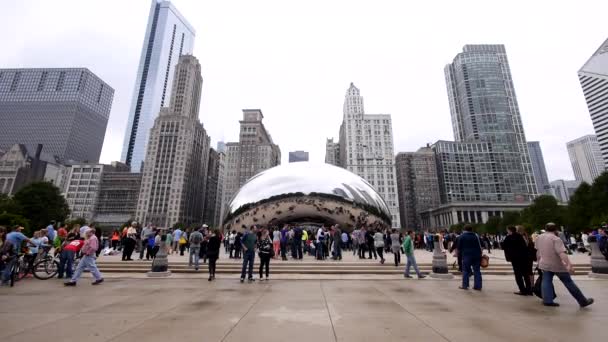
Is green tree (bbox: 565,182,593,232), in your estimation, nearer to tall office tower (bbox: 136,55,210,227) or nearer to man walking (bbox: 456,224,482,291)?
man walking (bbox: 456,224,482,291)

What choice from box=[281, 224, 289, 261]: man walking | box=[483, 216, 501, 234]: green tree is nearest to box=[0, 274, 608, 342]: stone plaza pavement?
box=[281, 224, 289, 261]: man walking

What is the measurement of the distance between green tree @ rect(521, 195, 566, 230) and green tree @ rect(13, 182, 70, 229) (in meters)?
70.1

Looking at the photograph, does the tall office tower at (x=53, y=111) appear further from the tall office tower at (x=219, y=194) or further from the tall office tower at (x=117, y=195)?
the tall office tower at (x=219, y=194)

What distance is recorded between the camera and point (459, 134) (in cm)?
14800

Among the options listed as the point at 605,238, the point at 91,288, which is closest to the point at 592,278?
the point at 605,238

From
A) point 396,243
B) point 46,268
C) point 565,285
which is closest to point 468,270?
point 565,285

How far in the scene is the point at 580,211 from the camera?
119ft

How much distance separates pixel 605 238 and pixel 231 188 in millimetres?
121015

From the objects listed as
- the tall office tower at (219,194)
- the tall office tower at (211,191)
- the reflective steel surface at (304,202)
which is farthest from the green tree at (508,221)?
the tall office tower at (211,191)

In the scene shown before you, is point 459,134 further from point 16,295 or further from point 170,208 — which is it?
point 16,295

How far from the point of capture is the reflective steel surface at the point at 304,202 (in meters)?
19.0

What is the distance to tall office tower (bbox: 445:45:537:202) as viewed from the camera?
117875 mm

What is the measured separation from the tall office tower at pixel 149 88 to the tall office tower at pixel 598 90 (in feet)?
685

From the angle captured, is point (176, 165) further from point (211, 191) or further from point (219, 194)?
point (219, 194)
